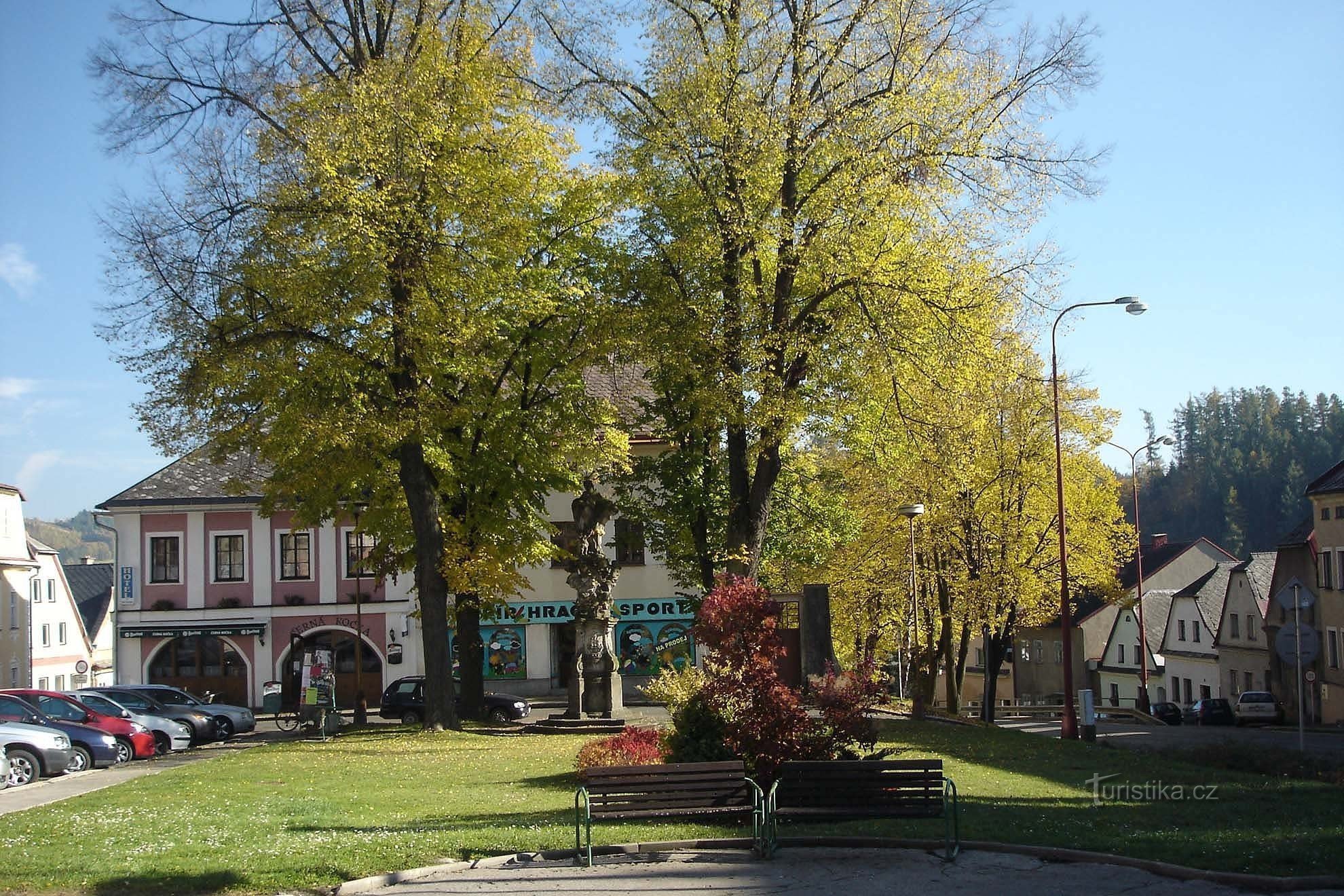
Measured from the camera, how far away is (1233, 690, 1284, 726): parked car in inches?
1857

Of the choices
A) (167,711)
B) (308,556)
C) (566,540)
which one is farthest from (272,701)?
(566,540)

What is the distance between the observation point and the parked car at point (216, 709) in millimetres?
31859

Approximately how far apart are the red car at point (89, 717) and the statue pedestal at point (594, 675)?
32.6 feet

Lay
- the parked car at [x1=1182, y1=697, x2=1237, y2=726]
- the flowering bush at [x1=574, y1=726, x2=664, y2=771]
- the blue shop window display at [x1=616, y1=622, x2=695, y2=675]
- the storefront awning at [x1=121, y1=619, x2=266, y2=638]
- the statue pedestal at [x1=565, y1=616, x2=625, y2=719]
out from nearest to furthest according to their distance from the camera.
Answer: the flowering bush at [x1=574, y1=726, x2=664, y2=771]
the statue pedestal at [x1=565, y1=616, x2=625, y2=719]
the blue shop window display at [x1=616, y1=622, x2=695, y2=675]
the storefront awning at [x1=121, y1=619, x2=266, y2=638]
the parked car at [x1=1182, y1=697, x2=1237, y2=726]

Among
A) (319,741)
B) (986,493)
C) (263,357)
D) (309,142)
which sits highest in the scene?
(309,142)

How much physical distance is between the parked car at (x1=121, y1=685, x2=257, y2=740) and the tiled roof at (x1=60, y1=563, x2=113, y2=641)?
51.7m

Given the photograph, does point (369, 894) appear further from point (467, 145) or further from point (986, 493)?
point (986, 493)

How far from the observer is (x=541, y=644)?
46.0m

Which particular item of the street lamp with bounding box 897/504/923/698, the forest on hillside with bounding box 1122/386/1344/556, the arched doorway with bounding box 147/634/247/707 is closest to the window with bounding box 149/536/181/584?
the arched doorway with bounding box 147/634/247/707

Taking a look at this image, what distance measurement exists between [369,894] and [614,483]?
92.7ft

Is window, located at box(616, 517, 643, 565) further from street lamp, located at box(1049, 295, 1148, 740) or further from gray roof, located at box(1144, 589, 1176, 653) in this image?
gray roof, located at box(1144, 589, 1176, 653)

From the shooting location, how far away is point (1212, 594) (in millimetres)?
64625

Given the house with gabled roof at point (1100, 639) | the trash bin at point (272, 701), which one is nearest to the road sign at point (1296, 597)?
the trash bin at point (272, 701)

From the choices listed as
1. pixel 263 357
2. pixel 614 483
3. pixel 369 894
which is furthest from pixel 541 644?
pixel 369 894
